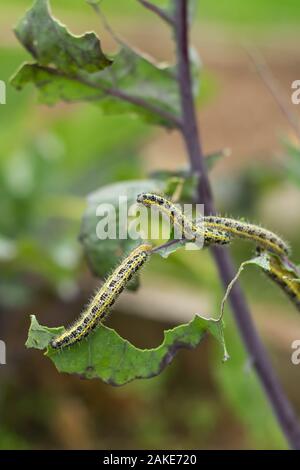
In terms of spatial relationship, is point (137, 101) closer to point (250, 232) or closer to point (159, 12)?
point (159, 12)

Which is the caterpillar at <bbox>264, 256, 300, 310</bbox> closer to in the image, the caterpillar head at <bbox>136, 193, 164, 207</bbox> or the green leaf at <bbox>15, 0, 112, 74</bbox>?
the caterpillar head at <bbox>136, 193, 164, 207</bbox>

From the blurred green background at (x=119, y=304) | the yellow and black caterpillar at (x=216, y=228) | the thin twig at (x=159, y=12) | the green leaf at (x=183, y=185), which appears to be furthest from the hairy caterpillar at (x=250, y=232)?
the blurred green background at (x=119, y=304)

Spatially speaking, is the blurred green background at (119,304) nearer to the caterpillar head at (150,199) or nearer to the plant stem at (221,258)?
the plant stem at (221,258)

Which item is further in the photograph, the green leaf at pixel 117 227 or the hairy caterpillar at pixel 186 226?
the green leaf at pixel 117 227

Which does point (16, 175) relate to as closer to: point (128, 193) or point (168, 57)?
point (128, 193)

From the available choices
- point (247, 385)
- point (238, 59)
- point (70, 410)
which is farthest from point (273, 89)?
point (238, 59)

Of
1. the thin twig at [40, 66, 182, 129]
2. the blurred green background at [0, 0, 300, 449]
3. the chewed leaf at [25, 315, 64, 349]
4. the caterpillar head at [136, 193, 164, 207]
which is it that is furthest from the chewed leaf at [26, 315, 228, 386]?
the blurred green background at [0, 0, 300, 449]

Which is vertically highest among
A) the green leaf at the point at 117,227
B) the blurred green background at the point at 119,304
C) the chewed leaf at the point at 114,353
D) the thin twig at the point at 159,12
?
the blurred green background at the point at 119,304
